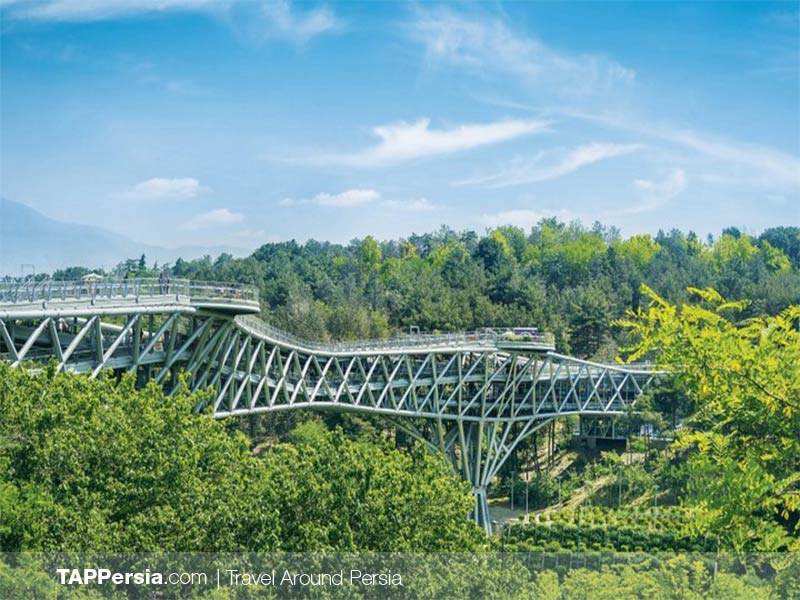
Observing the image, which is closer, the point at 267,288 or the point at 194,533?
the point at 194,533

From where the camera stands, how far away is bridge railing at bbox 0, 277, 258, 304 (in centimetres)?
3161

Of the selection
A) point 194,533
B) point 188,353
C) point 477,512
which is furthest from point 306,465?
point 477,512

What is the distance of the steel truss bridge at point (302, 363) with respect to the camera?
113 ft

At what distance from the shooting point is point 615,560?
3719 cm

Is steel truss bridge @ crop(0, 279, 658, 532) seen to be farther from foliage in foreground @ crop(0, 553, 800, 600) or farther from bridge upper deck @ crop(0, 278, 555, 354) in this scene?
foliage in foreground @ crop(0, 553, 800, 600)

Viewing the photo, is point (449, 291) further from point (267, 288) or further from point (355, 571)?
point (355, 571)

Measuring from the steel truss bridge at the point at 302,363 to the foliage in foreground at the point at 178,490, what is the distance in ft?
19.8

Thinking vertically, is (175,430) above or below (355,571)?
above

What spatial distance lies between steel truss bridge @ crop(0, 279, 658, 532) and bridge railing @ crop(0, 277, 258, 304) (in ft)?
0.15

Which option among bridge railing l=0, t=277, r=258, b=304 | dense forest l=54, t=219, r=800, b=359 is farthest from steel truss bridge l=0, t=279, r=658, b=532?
dense forest l=54, t=219, r=800, b=359

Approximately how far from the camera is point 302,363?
53.1 m

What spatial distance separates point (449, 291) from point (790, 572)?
82.6 meters

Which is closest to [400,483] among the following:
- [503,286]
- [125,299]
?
[125,299]

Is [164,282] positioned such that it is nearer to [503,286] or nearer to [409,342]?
[409,342]
